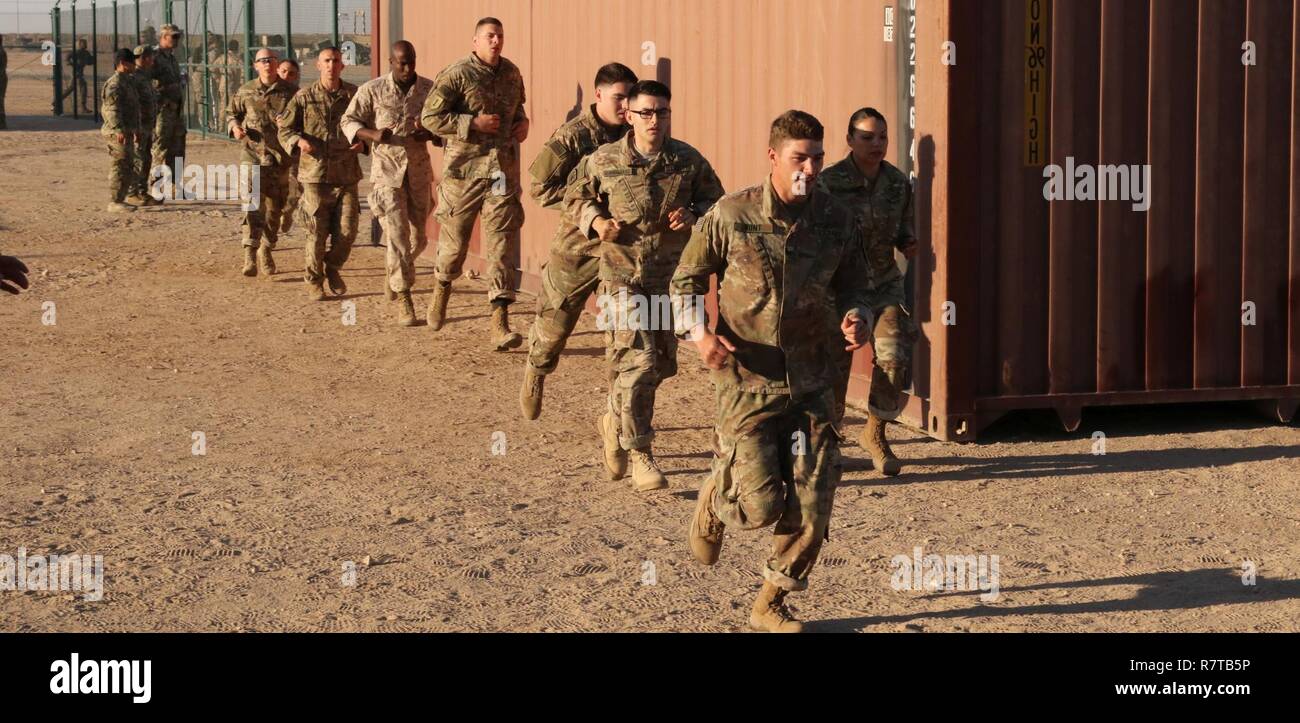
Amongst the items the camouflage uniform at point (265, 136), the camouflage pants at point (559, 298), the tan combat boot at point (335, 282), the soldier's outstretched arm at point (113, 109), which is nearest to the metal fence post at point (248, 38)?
the soldier's outstretched arm at point (113, 109)

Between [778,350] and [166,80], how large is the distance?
56.7 ft

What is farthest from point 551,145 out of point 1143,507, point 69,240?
point 69,240

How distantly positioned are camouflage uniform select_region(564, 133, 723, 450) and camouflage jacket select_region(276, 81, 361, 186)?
5815 millimetres

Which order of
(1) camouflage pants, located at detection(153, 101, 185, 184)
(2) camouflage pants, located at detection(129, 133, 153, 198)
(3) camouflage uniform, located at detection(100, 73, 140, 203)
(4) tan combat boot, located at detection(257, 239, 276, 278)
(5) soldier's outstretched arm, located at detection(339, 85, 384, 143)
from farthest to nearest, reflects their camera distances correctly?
(1) camouflage pants, located at detection(153, 101, 185, 184)
(2) camouflage pants, located at detection(129, 133, 153, 198)
(3) camouflage uniform, located at detection(100, 73, 140, 203)
(4) tan combat boot, located at detection(257, 239, 276, 278)
(5) soldier's outstretched arm, located at detection(339, 85, 384, 143)

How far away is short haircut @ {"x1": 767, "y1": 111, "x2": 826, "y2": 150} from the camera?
20.1ft

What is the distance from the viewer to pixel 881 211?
8.76m

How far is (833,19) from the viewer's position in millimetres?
10305

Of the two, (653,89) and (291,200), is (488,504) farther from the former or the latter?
(291,200)

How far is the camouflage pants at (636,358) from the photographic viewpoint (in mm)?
8461

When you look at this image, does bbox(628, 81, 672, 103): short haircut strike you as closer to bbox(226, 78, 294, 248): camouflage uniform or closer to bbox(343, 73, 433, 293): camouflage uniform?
bbox(343, 73, 433, 293): camouflage uniform

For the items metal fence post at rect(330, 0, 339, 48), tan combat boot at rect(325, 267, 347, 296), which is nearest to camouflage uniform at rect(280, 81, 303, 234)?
tan combat boot at rect(325, 267, 347, 296)

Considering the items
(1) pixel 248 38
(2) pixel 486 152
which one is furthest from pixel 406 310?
(1) pixel 248 38

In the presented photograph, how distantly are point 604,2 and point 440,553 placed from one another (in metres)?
7.12
